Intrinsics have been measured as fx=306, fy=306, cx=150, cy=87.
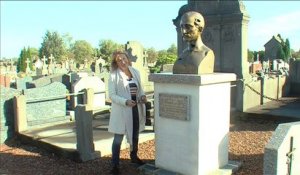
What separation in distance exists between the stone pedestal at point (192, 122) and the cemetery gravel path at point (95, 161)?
66 cm

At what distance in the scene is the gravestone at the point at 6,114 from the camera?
771 centimetres

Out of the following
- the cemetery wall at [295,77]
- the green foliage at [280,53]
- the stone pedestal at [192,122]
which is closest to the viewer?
the stone pedestal at [192,122]

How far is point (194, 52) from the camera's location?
4637mm

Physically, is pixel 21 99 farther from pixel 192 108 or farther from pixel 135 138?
pixel 192 108

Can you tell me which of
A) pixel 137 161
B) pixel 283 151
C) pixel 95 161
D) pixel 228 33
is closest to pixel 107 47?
pixel 228 33

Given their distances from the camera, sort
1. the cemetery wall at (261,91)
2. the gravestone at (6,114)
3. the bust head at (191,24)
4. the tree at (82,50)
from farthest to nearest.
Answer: the tree at (82,50), the cemetery wall at (261,91), the gravestone at (6,114), the bust head at (191,24)

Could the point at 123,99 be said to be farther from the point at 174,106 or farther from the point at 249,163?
the point at 249,163

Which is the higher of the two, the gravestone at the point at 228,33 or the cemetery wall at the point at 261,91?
the gravestone at the point at 228,33

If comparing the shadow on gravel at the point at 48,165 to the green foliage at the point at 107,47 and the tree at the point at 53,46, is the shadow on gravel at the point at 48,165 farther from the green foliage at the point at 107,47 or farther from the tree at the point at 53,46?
the tree at the point at 53,46

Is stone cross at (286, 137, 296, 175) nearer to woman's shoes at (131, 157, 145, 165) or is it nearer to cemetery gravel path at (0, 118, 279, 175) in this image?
cemetery gravel path at (0, 118, 279, 175)

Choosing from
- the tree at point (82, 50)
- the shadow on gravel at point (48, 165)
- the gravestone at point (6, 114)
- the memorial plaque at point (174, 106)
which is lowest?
the shadow on gravel at point (48, 165)

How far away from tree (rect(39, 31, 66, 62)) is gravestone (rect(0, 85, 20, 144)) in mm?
71128

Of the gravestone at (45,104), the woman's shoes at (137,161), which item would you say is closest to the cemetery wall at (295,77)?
the gravestone at (45,104)

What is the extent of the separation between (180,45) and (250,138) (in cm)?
615
